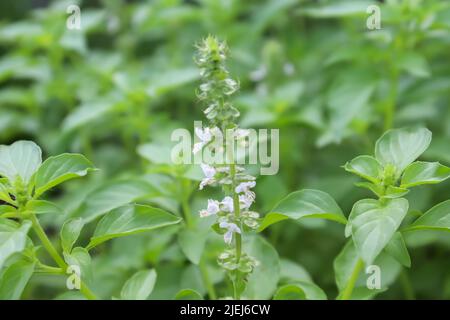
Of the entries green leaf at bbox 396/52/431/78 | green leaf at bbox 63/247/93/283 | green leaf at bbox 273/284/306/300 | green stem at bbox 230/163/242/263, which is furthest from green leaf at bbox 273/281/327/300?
green leaf at bbox 396/52/431/78

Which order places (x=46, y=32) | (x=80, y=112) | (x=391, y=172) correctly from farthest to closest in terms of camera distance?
(x=46, y=32) → (x=80, y=112) → (x=391, y=172)

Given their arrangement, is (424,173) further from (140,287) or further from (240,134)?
(140,287)

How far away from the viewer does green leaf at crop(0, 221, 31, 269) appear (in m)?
0.90

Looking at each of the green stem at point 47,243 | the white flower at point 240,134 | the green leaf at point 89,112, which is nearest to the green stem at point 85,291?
the green stem at point 47,243

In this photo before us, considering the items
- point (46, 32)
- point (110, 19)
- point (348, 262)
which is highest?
point (110, 19)

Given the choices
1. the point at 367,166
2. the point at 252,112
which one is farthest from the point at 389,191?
the point at 252,112

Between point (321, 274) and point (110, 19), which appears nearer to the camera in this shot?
point (321, 274)

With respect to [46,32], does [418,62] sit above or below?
below

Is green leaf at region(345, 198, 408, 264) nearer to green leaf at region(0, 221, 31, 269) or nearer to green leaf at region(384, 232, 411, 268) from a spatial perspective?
green leaf at region(384, 232, 411, 268)

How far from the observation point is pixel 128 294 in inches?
44.6

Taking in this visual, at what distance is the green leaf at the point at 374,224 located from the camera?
2.90ft
